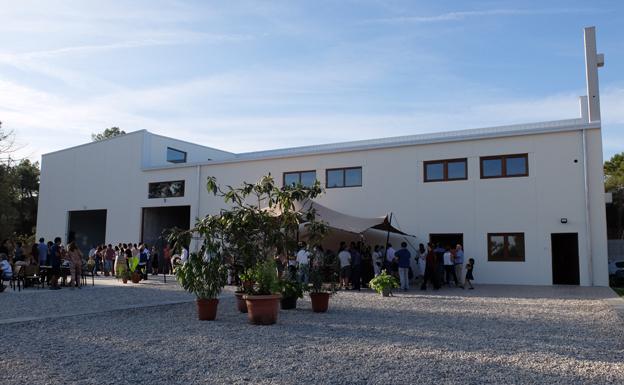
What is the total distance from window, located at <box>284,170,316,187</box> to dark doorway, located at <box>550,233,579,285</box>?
8470 millimetres

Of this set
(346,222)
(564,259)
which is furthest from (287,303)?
(564,259)

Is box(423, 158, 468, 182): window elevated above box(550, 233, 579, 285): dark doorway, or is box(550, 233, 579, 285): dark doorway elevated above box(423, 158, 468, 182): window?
box(423, 158, 468, 182): window

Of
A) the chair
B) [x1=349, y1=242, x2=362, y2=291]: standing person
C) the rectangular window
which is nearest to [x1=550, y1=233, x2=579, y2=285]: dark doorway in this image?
[x1=349, y1=242, x2=362, y2=291]: standing person

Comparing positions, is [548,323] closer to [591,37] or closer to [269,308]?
[269,308]

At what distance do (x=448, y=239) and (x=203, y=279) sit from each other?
10.7 meters

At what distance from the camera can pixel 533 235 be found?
16.0 metres

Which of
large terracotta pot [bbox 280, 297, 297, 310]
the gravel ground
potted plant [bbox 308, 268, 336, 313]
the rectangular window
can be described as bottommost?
the gravel ground

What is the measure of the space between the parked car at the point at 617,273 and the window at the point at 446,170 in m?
6.70

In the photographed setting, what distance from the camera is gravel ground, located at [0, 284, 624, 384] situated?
5.09 m

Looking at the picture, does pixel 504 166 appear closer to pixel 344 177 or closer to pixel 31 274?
pixel 344 177

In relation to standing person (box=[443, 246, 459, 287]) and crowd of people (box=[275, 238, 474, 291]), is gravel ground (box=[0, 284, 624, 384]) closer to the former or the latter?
crowd of people (box=[275, 238, 474, 291])

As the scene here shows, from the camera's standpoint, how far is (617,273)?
18781 mm

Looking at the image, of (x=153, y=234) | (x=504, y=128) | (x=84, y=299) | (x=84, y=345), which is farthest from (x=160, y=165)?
(x=84, y=345)

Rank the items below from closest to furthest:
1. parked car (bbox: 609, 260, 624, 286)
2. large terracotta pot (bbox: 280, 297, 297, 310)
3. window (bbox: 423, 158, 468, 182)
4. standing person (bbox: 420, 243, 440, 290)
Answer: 1. large terracotta pot (bbox: 280, 297, 297, 310)
2. standing person (bbox: 420, 243, 440, 290)
3. window (bbox: 423, 158, 468, 182)
4. parked car (bbox: 609, 260, 624, 286)
